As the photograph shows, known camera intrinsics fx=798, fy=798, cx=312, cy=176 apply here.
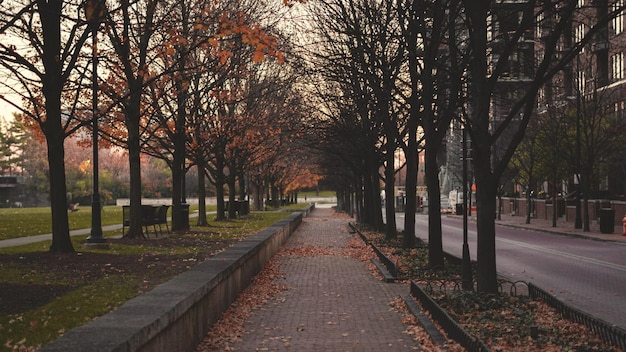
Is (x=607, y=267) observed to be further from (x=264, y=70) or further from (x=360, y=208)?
(x=360, y=208)

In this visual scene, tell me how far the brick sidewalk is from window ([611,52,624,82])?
4215 centimetres

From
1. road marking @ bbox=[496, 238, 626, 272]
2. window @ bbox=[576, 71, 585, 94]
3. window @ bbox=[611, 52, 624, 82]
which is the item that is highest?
window @ bbox=[611, 52, 624, 82]

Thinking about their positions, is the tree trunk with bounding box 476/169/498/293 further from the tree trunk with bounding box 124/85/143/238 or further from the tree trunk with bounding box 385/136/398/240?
the tree trunk with bounding box 385/136/398/240

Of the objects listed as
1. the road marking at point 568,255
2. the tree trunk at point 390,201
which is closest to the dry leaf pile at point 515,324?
the road marking at point 568,255

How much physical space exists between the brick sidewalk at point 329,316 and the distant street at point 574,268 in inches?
125

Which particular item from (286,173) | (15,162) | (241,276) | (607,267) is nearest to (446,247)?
(607,267)

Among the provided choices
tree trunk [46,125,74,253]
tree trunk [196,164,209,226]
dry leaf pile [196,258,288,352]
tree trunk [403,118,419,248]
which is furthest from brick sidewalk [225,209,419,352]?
tree trunk [196,164,209,226]

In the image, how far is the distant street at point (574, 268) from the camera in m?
14.0

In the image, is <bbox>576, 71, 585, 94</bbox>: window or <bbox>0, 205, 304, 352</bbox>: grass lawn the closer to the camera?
<bbox>0, 205, 304, 352</bbox>: grass lawn

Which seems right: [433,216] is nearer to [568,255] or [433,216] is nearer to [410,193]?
[410,193]

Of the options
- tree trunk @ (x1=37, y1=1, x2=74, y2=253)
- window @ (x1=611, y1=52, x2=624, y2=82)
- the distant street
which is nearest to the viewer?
the distant street

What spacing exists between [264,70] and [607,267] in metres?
24.8

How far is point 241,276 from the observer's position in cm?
1428

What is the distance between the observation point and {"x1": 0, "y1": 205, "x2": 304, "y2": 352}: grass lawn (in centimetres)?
818
